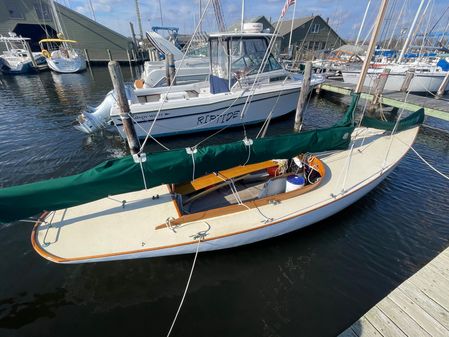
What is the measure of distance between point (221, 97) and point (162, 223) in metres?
6.79

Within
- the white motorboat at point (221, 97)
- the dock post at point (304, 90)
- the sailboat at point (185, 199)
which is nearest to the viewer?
the sailboat at point (185, 199)

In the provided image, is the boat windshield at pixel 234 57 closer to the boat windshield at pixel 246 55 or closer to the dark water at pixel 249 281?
the boat windshield at pixel 246 55

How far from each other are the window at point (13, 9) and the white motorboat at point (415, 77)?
44.2m

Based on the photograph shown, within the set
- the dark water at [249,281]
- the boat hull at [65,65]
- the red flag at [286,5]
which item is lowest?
the dark water at [249,281]

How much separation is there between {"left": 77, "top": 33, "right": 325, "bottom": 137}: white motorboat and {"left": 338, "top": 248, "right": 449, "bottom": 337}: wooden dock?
25.6 ft

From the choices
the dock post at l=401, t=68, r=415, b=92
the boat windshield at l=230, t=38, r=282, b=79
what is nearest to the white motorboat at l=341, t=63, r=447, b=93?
the dock post at l=401, t=68, r=415, b=92

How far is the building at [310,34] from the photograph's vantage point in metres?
35.1

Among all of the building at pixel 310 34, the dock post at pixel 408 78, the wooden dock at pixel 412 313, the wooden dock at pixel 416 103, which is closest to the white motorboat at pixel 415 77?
the dock post at pixel 408 78

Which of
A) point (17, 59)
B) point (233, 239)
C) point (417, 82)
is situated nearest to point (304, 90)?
point (233, 239)

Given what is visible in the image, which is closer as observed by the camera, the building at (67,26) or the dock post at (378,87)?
the dock post at (378,87)

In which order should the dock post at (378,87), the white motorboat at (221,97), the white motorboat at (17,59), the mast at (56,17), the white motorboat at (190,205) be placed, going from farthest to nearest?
the mast at (56,17), the white motorboat at (17,59), the dock post at (378,87), the white motorboat at (221,97), the white motorboat at (190,205)

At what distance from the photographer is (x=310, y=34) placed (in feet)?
118

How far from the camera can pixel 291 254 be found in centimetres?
496

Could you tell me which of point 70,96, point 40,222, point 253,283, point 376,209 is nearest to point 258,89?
point 376,209
